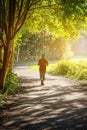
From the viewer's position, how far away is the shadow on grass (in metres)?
10.8

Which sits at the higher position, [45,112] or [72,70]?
[45,112]

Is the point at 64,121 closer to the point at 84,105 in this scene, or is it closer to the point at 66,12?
the point at 84,105

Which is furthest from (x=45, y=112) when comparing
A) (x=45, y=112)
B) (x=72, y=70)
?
(x=72, y=70)

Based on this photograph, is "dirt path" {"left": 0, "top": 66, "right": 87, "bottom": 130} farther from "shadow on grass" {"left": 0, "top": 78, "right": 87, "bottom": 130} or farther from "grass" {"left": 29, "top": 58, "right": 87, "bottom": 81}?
"grass" {"left": 29, "top": 58, "right": 87, "bottom": 81}

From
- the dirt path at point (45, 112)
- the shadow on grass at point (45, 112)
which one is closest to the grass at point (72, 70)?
A: the dirt path at point (45, 112)

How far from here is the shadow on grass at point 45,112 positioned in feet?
35.3

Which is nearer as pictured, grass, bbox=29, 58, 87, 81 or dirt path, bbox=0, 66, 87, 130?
dirt path, bbox=0, 66, 87, 130

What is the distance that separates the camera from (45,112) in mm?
12969

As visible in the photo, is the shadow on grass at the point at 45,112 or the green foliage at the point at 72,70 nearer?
the shadow on grass at the point at 45,112

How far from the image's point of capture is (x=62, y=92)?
19547 mm

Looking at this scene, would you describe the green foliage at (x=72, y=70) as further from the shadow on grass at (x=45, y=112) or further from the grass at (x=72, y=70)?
the shadow on grass at (x=45, y=112)

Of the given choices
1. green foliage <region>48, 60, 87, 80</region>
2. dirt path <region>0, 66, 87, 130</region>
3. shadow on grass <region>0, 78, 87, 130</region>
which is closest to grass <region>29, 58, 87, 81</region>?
green foliage <region>48, 60, 87, 80</region>

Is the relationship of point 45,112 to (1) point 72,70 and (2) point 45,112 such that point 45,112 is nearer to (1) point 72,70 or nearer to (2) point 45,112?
(2) point 45,112

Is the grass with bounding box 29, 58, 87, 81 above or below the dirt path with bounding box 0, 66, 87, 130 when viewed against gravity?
below
